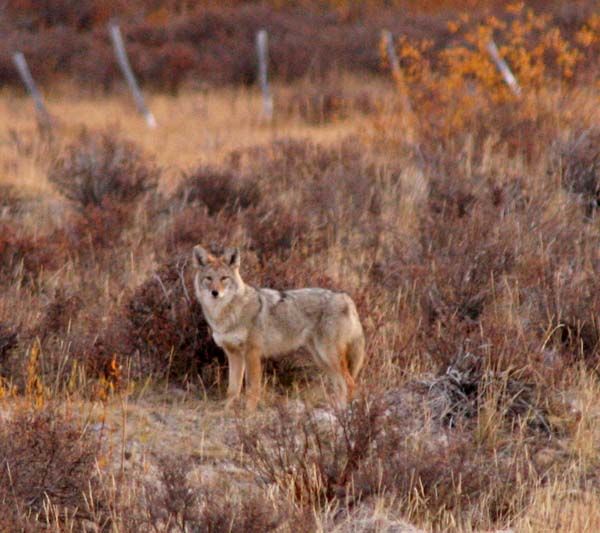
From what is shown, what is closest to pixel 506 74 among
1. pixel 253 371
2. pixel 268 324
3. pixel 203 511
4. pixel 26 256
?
pixel 26 256

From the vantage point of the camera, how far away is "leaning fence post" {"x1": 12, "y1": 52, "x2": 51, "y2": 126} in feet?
62.8

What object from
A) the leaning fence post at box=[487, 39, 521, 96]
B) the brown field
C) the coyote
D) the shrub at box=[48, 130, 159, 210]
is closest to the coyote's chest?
the coyote

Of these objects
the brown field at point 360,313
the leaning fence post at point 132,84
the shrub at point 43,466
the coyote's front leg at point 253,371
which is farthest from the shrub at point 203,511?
the leaning fence post at point 132,84

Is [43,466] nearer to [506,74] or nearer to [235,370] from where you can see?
Result: [235,370]

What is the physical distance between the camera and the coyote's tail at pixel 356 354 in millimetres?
7398

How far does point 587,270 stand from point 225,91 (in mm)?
12748

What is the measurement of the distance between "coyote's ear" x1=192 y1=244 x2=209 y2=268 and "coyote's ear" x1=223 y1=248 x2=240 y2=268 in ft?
0.39

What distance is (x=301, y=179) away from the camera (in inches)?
500

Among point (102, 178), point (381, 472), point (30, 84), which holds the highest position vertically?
point (381, 472)

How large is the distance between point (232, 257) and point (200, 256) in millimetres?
194

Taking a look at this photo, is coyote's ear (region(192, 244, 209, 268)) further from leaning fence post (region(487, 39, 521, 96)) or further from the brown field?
leaning fence post (region(487, 39, 521, 96))

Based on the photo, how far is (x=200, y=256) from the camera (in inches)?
296

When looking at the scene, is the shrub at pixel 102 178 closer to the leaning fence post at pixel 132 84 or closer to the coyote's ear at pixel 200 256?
the coyote's ear at pixel 200 256

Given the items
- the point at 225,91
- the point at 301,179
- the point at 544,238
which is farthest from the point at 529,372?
the point at 225,91
